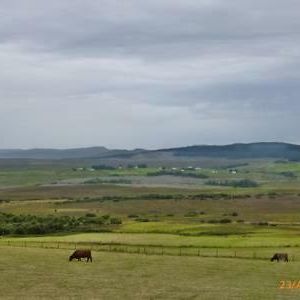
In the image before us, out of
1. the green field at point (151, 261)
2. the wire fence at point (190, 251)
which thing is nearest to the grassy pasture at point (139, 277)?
the green field at point (151, 261)

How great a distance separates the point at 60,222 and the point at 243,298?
71413mm

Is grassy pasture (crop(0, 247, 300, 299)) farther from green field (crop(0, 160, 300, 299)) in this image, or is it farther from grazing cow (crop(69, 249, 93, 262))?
grazing cow (crop(69, 249, 93, 262))

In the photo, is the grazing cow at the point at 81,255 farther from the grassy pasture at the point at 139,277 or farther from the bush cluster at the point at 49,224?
the bush cluster at the point at 49,224

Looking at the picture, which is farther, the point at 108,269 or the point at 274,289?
the point at 108,269

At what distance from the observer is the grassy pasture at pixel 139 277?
126 ft

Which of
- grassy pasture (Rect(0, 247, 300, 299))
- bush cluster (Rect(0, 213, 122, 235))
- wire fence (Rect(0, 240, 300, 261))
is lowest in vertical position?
bush cluster (Rect(0, 213, 122, 235))

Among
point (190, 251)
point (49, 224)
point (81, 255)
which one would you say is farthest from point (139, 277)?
point (49, 224)

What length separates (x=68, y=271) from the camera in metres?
47.3

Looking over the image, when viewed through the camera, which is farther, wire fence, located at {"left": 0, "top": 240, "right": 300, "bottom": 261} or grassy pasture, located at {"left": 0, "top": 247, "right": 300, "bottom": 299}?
wire fence, located at {"left": 0, "top": 240, "right": 300, "bottom": 261}

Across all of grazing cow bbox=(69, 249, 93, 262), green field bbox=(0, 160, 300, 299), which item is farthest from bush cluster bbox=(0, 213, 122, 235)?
grazing cow bbox=(69, 249, 93, 262)

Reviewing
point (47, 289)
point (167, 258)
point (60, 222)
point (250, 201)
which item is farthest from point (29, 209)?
point (47, 289)

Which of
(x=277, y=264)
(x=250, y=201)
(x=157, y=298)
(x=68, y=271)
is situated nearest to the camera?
(x=157, y=298)

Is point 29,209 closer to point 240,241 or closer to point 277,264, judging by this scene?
point 240,241

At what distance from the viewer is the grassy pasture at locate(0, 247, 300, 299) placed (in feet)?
126
